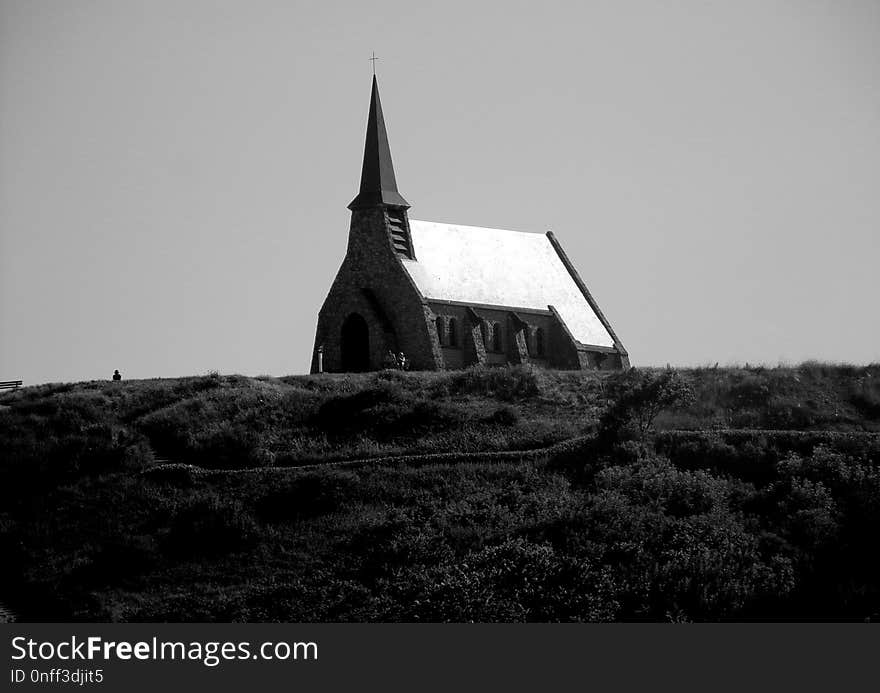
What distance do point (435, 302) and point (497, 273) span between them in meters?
6.15

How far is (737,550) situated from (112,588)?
1687 cm

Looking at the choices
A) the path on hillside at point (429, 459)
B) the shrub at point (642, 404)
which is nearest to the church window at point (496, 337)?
the shrub at point (642, 404)

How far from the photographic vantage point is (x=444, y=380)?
208 ft

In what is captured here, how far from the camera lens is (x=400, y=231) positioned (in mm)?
74062

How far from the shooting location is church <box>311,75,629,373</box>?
71.1 metres

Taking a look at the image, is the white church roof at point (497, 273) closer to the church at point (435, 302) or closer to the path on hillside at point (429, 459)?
the church at point (435, 302)

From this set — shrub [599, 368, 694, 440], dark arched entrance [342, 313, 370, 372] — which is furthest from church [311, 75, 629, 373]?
shrub [599, 368, 694, 440]

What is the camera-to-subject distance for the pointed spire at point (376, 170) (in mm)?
73938

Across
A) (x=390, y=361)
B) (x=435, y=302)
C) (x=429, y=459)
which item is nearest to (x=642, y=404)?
(x=429, y=459)

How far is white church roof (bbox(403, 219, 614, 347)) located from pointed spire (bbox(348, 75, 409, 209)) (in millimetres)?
2177

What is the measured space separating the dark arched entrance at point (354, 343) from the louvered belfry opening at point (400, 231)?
13.1 ft

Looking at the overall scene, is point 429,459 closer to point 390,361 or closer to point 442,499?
point 442,499

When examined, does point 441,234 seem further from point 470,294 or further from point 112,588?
point 112,588

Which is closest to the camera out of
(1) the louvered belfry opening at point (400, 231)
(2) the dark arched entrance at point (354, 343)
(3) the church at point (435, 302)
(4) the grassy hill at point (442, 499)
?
(4) the grassy hill at point (442, 499)
